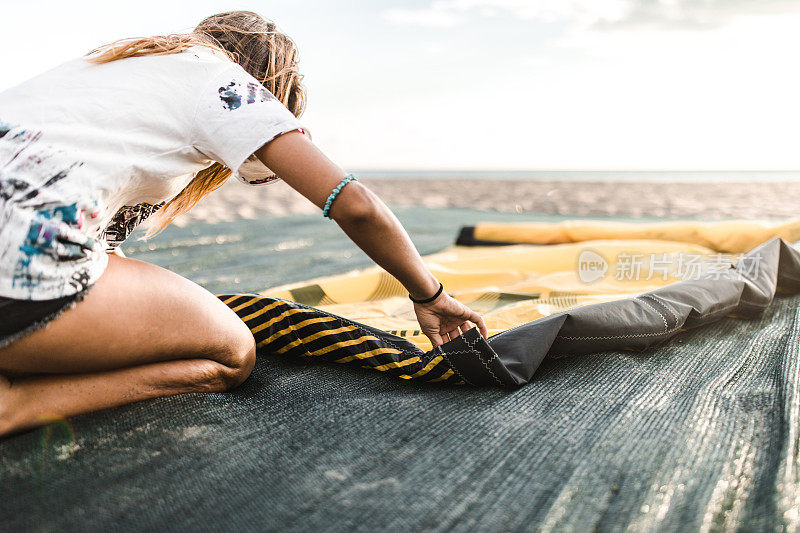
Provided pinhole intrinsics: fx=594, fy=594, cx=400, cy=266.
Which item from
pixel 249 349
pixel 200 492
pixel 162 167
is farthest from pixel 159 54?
pixel 200 492

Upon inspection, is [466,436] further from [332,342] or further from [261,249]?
[261,249]

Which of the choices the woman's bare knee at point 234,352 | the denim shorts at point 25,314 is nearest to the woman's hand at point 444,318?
the woman's bare knee at point 234,352

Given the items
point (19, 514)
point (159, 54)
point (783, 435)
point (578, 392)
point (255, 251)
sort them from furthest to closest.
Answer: point (255, 251)
point (578, 392)
point (159, 54)
point (783, 435)
point (19, 514)

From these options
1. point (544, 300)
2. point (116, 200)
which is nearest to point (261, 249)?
point (544, 300)

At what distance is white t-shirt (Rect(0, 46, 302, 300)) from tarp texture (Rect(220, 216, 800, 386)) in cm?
49

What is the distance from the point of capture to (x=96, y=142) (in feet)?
3.05

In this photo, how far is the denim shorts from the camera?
87 cm

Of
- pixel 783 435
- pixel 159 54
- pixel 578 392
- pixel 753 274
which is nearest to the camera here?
pixel 783 435

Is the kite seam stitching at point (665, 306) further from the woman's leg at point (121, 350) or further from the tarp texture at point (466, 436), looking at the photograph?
the woman's leg at point (121, 350)

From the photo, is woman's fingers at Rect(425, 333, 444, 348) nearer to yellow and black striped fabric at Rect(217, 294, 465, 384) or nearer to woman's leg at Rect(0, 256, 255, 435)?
yellow and black striped fabric at Rect(217, 294, 465, 384)

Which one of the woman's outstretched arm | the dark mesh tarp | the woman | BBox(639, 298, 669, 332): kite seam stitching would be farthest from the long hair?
BBox(639, 298, 669, 332): kite seam stitching

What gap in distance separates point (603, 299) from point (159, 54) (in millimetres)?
1351

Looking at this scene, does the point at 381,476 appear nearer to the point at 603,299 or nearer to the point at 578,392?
the point at 578,392

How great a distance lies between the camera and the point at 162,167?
98cm
